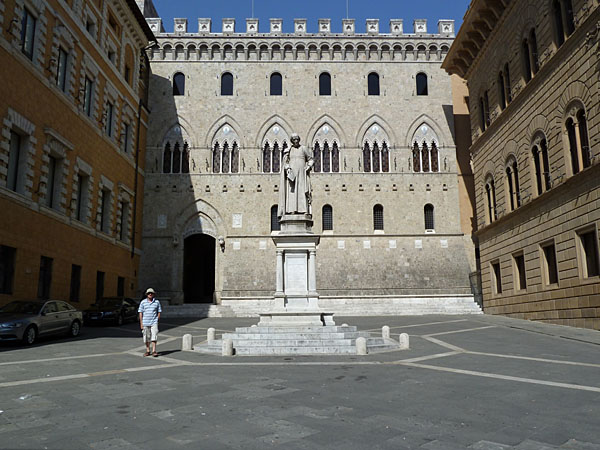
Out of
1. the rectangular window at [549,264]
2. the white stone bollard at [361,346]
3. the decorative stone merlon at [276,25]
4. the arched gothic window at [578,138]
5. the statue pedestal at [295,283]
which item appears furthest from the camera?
the decorative stone merlon at [276,25]

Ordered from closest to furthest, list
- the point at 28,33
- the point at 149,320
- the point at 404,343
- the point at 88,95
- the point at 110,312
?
the point at 149,320, the point at 404,343, the point at 28,33, the point at 110,312, the point at 88,95

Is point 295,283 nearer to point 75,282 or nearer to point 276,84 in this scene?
point 75,282

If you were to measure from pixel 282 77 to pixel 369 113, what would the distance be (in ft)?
21.7

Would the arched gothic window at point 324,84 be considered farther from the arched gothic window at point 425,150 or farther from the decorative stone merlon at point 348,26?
the arched gothic window at point 425,150

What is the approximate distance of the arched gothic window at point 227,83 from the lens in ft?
117

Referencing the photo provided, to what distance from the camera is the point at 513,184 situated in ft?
78.1

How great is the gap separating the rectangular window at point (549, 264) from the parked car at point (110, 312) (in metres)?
18.0

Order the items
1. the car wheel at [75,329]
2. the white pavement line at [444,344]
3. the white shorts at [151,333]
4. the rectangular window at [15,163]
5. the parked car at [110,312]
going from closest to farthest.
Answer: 1. the white shorts at [151,333]
2. the white pavement line at [444,344]
3. the car wheel at [75,329]
4. the rectangular window at [15,163]
5. the parked car at [110,312]

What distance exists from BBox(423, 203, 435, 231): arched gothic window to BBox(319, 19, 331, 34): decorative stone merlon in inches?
558

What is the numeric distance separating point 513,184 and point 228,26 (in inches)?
895

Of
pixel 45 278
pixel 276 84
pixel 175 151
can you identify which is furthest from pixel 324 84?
pixel 45 278

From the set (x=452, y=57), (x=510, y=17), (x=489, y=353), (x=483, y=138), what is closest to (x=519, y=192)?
(x=483, y=138)

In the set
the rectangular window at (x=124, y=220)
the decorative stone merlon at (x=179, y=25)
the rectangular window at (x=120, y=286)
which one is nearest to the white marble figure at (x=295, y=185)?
the rectangular window at (x=120, y=286)

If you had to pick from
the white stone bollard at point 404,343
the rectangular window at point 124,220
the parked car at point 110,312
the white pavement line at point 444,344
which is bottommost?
the white pavement line at point 444,344
